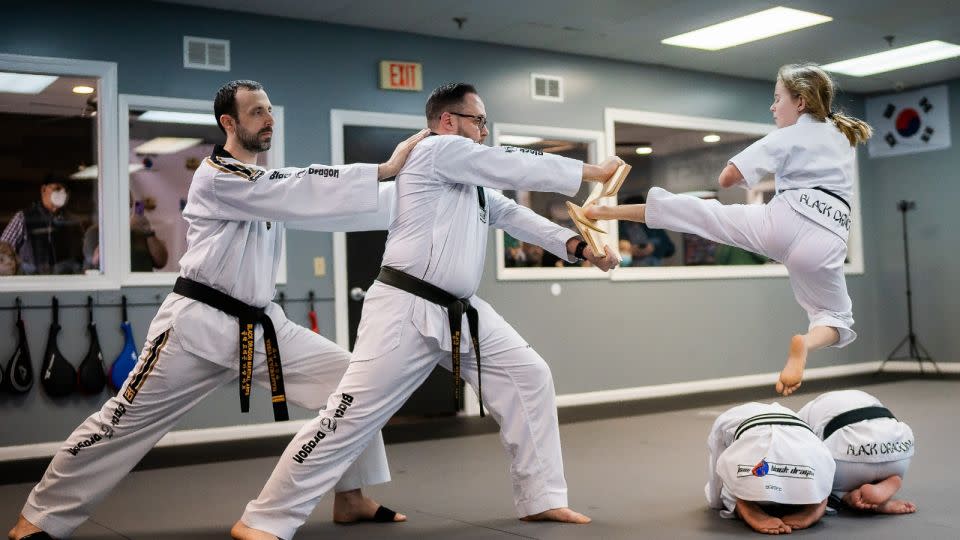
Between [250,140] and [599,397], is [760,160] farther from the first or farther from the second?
[599,397]

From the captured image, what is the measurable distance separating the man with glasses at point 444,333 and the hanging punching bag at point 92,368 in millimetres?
3001

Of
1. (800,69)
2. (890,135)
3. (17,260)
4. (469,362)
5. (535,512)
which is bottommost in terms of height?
(535,512)

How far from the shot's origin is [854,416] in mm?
3119

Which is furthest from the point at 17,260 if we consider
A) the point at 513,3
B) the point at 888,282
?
the point at 888,282

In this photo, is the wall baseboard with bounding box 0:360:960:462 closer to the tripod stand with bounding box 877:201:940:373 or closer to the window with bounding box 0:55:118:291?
the tripod stand with bounding box 877:201:940:373

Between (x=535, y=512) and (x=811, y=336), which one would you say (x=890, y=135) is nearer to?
(x=811, y=336)

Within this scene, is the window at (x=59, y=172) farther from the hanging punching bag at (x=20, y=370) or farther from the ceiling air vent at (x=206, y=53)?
the ceiling air vent at (x=206, y=53)

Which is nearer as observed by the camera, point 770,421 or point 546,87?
point 770,421

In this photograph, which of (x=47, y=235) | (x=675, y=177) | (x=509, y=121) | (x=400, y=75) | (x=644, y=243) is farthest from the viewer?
(x=675, y=177)

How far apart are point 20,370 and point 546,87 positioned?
13.9ft

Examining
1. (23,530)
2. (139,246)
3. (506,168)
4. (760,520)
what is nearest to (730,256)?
(139,246)

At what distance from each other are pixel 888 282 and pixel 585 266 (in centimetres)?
390

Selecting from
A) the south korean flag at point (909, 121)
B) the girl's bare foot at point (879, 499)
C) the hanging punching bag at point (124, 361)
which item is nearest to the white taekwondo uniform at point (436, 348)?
the girl's bare foot at point (879, 499)

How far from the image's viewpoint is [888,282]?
9.56 m
